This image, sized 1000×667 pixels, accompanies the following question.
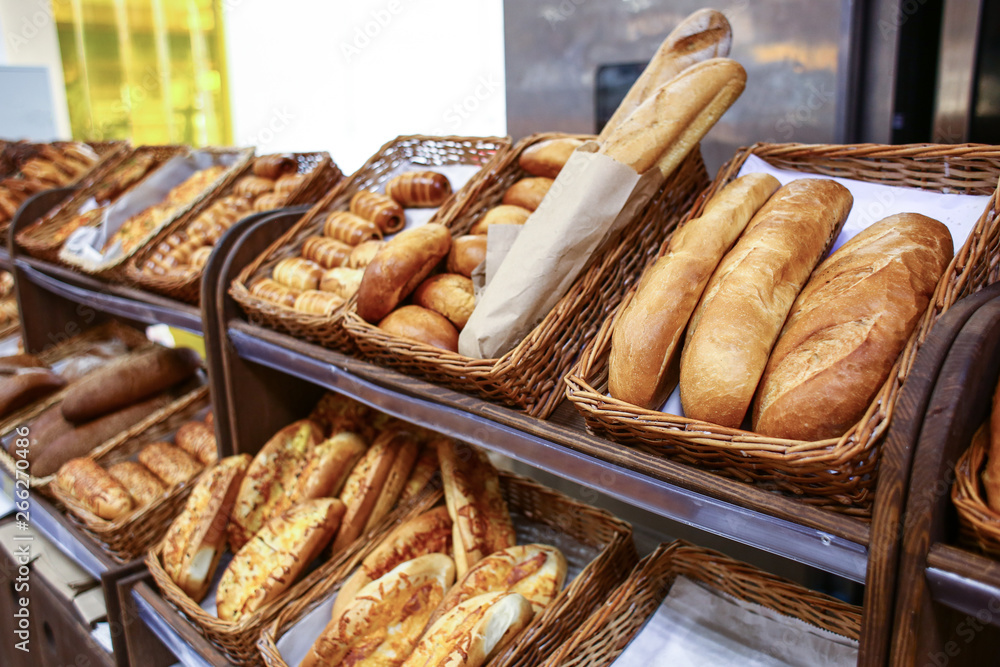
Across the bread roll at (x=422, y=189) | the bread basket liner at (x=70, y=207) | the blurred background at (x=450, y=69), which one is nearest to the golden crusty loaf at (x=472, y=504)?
the bread roll at (x=422, y=189)

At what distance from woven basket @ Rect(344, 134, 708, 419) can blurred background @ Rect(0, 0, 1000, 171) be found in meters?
0.70

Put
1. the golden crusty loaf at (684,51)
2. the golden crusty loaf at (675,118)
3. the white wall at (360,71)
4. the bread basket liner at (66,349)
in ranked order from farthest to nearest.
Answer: the white wall at (360,71), the bread basket liner at (66,349), the golden crusty loaf at (684,51), the golden crusty loaf at (675,118)

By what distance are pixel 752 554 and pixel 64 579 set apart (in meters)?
2.03

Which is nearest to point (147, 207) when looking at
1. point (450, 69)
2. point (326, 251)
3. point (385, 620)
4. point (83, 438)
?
point (83, 438)

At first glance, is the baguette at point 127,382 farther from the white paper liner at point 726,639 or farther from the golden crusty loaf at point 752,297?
the golden crusty loaf at point 752,297

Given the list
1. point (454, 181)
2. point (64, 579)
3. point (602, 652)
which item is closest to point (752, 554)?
point (602, 652)

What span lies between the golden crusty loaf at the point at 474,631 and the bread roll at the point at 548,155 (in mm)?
985

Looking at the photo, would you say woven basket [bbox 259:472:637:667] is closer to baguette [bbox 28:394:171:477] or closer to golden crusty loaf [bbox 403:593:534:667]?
golden crusty loaf [bbox 403:593:534:667]

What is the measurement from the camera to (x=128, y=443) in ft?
7.52

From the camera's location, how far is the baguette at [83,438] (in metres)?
2.31

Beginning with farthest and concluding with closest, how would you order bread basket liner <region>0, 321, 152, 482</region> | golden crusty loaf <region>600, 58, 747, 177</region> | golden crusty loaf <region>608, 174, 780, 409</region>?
bread basket liner <region>0, 321, 152, 482</region>
golden crusty loaf <region>600, 58, 747, 177</region>
golden crusty loaf <region>608, 174, 780, 409</region>

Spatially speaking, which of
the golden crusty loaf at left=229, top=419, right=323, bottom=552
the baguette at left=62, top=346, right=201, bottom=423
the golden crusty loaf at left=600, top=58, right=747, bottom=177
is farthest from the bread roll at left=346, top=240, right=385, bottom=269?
the baguette at left=62, top=346, right=201, bottom=423

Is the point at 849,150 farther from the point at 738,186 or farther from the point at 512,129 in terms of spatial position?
the point at 512,129

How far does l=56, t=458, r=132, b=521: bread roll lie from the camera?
6.56 feet
